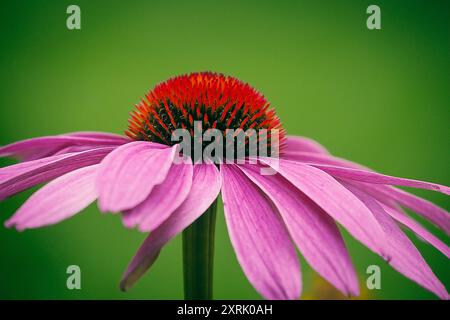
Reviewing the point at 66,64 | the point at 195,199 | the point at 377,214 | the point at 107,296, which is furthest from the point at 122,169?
the point at 66,64

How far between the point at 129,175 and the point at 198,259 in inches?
6.2

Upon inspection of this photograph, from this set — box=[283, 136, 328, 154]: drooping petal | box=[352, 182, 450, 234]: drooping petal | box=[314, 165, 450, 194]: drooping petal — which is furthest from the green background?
box=[314, 165, 450, 194]: drooping petal

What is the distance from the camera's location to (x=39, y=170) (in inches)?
16.4

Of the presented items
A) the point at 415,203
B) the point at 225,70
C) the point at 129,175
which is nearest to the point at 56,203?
the point at 129,175

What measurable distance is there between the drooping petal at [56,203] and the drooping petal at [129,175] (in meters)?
0.01

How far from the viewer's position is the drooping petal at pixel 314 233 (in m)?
0.32

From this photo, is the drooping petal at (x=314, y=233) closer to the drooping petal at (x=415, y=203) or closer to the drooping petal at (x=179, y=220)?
the drooping petal at (x=179, y=220)

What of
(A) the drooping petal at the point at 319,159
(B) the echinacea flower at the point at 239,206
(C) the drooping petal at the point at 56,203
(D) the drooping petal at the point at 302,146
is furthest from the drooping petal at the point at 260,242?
(D) the drooping petal at the point at 302,146

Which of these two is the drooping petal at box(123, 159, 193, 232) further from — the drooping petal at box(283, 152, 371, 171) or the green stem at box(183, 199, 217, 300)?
the drooping petal at box(283, 152, 371, 171)

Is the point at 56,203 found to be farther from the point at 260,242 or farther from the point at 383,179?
the point at 383,179

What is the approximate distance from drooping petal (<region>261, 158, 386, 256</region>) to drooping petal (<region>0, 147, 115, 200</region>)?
18 cm

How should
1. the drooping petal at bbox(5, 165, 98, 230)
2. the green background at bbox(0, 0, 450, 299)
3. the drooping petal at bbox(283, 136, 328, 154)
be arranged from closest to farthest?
the drooping petal at bbox(5, 165, 98, 230), the drooping petal at bbox(283, 136, 328, 154), the green background at bbox(0, 0, 450, 299)

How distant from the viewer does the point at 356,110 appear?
1.41m

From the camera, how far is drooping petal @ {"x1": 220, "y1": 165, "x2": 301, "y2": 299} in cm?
30
